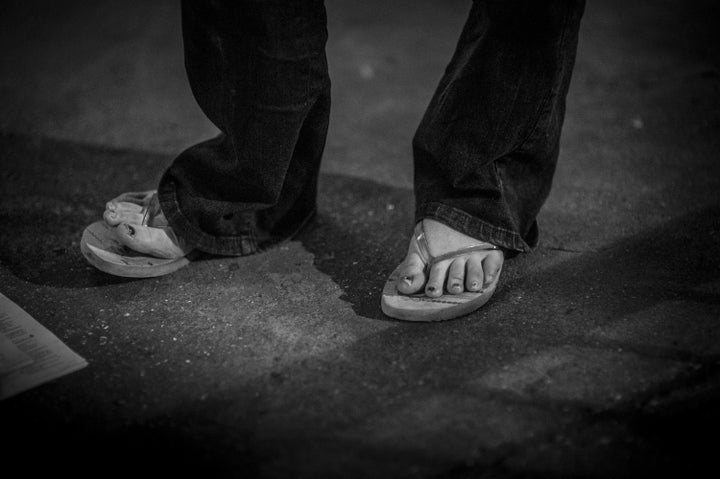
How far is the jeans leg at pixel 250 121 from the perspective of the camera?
129 cm

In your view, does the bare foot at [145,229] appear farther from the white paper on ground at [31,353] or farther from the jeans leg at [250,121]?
the white paper on ground at [31,353]

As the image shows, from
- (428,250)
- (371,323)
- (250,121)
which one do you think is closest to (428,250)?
(428,250)

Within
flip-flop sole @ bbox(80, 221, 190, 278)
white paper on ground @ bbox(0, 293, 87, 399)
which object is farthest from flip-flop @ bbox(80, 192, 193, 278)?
white paper on ground @ bbox(0, 293, 87, 399)

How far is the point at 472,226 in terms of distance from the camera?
4.75 feet

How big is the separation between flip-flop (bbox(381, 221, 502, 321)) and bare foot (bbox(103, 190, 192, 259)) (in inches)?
22.0

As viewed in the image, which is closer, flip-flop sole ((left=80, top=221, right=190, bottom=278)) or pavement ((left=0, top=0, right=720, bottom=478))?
pavement ((left=0, top=0, right=720, bottom=478))

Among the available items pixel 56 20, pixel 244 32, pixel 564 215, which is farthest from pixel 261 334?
pixel 56 20

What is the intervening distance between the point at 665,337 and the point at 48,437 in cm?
124

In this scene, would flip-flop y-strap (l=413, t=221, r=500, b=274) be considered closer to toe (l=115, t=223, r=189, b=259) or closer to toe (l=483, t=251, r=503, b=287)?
toe (l=483, t=251, r=503, b=287)

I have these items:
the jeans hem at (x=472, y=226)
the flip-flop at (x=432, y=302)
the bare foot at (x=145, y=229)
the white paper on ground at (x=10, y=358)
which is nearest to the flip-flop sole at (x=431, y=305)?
the flip-flop at (x=432, y=302)

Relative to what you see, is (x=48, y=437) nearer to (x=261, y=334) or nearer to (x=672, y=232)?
(x=261, y=334)

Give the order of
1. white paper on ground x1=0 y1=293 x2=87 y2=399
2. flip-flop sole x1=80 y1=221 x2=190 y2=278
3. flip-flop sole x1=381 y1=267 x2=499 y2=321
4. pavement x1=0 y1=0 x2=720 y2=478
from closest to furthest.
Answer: pavement x1=0 y1=0 x2=720 y2=478
white paper on ground x1=0 y1=293 x2=87 y2=399
flip-flop sole x1=381 y1=267 x2=499 y2=321
flip-flop sole x1=80 y1=221 x2=190 y2=278

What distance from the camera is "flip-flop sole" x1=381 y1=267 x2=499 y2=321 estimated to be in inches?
53.8

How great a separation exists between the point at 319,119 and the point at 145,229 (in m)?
0.51
